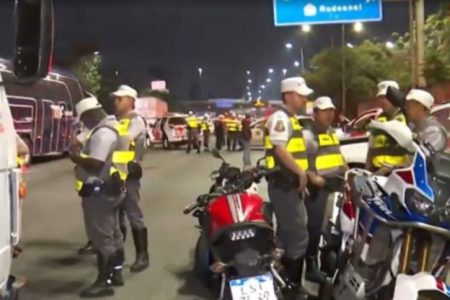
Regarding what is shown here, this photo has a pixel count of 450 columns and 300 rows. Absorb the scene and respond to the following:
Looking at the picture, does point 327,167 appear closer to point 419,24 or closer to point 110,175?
point 110,175

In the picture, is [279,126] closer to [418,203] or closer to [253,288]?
[253,288]

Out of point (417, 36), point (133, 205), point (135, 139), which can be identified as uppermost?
point (417, 36)

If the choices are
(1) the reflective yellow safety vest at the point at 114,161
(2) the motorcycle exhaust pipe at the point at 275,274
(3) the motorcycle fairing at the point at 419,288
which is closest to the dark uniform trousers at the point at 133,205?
A: (1) the reflective yellow safety vest at the point at 114,161

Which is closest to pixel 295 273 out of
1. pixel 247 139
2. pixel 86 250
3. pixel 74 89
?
pixel 86 250

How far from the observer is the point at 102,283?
25.0ft

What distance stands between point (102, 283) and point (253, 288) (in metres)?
2.58

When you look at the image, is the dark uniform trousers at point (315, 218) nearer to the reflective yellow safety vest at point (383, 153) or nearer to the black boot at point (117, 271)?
the reflective yellow safety vest at point (383, 153)

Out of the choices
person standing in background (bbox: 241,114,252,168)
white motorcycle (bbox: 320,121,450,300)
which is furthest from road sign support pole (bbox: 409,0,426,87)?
white motorcycle (bbox: 320,121,450,300)

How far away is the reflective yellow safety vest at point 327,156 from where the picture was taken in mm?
7629

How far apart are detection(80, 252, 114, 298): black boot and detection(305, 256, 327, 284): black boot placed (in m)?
1.87

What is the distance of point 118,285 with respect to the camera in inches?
312

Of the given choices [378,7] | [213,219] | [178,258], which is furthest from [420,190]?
[378,7]

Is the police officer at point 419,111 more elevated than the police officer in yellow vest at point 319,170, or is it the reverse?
the police officer at point 419,111

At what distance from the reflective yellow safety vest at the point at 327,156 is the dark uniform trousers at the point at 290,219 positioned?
0.70 meters
